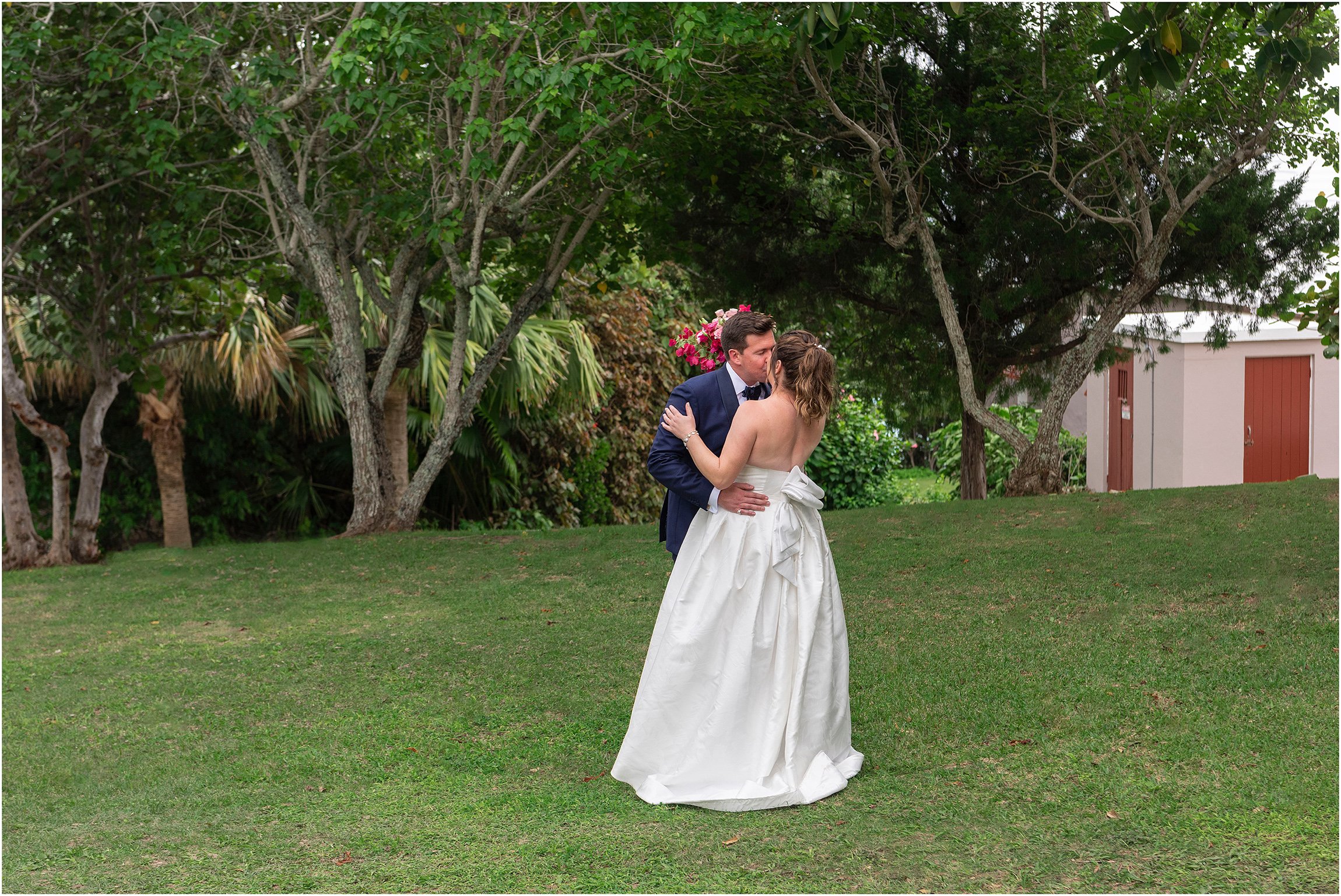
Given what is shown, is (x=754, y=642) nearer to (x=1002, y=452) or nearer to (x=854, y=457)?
(x=1002, y=452)

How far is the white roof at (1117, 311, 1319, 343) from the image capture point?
48.2 feet

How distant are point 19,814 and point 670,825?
107 inches

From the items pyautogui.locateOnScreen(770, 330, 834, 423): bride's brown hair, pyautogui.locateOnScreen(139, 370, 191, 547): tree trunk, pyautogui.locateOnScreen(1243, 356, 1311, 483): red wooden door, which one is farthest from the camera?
pyautogui.locateOnScreen(1243, 356, 1311, 483): red wooden door

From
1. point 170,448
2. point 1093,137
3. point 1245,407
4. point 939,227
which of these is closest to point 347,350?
point 170,448

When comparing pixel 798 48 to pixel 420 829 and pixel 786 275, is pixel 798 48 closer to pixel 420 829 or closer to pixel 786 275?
pixel 420 829

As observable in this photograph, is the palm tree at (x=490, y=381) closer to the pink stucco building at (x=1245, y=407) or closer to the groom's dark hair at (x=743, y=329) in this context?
the pink stucco building at (x=1245, y=407)

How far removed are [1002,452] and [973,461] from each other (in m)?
5.80

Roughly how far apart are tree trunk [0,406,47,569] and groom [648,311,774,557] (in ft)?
31.0

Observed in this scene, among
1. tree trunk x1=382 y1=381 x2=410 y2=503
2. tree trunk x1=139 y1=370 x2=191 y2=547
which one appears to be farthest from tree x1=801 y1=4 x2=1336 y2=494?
tree trunk x1=139 y1=370 x2=191 y2=547

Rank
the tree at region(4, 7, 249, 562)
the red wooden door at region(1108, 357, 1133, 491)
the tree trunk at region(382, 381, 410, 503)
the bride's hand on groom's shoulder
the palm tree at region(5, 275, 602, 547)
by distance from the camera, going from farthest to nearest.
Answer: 1. the red wooden door at region(1108, 357, 1133, 491)
2. the tree trunk at region(382, 381, 410, 503)
3. the palm tree at region(5, 275, 602, 547)
4. the tree at region(4, 7, 249, 562)
5. the bride's hand on groom's shoulder

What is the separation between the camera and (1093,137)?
37.7 feet

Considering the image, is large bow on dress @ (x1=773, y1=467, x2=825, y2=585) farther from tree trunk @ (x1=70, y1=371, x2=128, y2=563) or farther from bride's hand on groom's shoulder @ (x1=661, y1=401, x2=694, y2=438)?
tree trunk @ (x1=70, y1=371, x2=128, y2=563)

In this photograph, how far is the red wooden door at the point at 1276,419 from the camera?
1623cm

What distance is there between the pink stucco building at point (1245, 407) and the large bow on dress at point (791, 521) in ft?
41.6
